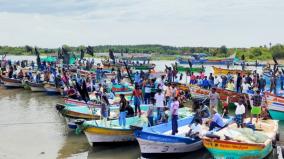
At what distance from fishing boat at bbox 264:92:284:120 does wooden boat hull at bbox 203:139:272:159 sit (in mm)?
9763

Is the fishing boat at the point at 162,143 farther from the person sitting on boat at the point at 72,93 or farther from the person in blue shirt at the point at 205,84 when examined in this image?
the person in blue shirt at the point at 205,84

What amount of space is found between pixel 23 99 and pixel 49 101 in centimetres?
262

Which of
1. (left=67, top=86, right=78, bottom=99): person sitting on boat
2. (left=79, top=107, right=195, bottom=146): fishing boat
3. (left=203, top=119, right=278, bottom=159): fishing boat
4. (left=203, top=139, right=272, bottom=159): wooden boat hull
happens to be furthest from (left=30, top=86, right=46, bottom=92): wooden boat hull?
(left=203, top=139, right=272, bottom=159): wooden boat hull

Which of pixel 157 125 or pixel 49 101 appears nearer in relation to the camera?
pixel 157 125

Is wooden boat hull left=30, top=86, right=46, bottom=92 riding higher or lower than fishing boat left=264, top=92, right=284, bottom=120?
Answer: lower

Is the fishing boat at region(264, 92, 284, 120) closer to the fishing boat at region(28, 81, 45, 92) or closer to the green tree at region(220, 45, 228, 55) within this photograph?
the fishing boat at region(28, 81, 45, 92)

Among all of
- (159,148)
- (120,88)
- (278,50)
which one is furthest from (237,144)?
(278,50)

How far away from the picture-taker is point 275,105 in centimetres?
2373

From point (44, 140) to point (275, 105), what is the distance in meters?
12.6

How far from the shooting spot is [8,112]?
27.7 m

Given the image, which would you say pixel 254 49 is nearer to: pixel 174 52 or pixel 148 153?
pixel 174 52

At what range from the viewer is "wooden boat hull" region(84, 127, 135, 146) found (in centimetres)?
1706

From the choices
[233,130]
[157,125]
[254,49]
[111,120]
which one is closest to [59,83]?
[111,120]

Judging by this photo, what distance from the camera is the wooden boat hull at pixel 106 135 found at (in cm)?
1706
